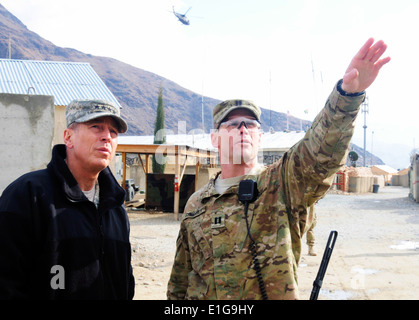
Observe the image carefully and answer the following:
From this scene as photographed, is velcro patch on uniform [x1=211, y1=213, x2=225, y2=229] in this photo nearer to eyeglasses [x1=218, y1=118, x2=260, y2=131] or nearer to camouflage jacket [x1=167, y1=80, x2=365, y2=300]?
camouflage jacket [x1=167, y1=80, x2=365, y2=300]

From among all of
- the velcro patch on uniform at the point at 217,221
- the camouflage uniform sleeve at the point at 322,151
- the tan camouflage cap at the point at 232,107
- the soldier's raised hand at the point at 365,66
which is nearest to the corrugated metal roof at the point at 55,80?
the tan camouflage cap at the point at 232,107

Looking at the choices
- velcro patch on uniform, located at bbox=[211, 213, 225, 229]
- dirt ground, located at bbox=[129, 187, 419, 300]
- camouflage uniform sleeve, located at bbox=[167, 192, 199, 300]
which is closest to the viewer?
velcro patch on uniform, located at bbox=[211, 213, 225, 229]

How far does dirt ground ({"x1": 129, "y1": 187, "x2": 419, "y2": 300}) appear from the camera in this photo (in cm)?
592

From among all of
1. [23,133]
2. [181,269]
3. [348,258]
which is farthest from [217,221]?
[348,258]

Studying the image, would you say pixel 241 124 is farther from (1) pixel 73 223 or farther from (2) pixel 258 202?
(1) pixel 73 223

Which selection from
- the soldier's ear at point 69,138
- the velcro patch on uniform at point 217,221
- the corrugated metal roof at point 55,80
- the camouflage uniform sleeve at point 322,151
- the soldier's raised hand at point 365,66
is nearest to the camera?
the soldier's raised hand at point 365,66

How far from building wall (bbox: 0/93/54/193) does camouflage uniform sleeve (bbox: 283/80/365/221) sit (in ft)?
17.2

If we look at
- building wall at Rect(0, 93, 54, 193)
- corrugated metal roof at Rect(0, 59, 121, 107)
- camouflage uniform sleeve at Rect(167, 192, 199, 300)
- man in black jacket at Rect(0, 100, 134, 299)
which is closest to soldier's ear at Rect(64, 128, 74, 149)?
man in black jacket at Rect(0, 100, 134, 299)

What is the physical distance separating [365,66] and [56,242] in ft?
5.36

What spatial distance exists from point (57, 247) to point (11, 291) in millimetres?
279

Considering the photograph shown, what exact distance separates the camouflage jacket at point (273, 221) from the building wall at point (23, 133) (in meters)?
4.77

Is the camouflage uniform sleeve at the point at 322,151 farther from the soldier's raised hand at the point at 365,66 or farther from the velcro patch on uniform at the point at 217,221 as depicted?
the velcro patch on uniform at the point at 217,221

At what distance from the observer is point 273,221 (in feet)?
6.89

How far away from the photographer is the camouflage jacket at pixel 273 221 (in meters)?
1.83
